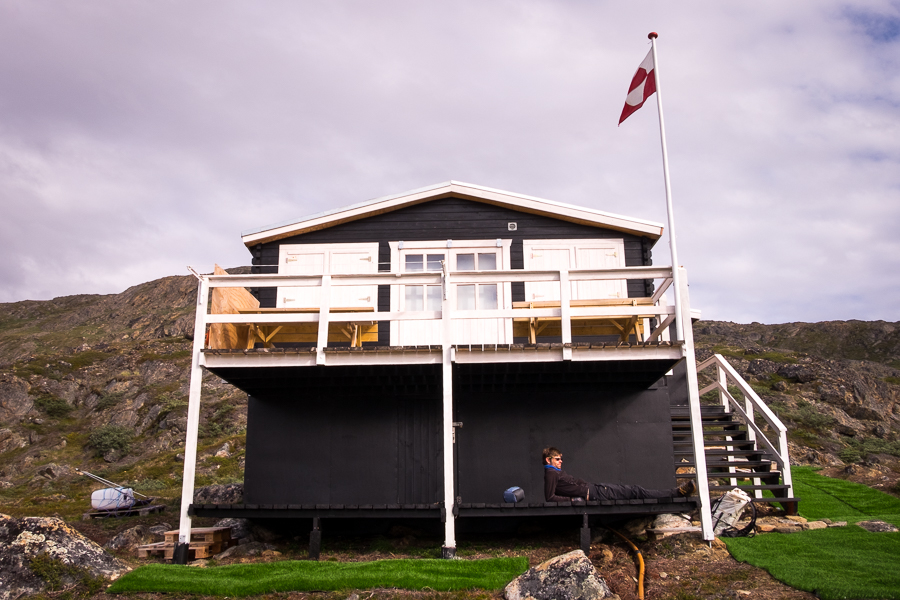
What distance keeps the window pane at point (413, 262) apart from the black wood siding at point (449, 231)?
1.13 ft

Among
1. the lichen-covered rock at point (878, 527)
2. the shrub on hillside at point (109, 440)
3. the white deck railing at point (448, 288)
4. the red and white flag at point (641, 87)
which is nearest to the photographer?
the lichen-covered rock at point (878, 527)

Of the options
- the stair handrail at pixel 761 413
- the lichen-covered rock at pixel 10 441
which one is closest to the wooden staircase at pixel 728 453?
the stair handrail at pixel 761 413

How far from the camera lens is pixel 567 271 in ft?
31.1

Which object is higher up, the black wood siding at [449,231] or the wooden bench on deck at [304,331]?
the black wood siding at [449,231]

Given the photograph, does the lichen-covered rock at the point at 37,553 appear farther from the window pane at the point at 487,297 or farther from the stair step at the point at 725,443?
the stair step at the point at 725,443

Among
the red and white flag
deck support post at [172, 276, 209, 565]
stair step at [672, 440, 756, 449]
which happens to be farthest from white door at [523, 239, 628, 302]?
deck support post at [172, 276, 209, 565]

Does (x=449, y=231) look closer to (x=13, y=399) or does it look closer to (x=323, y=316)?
(x=323, y=316)

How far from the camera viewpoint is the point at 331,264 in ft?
40.7

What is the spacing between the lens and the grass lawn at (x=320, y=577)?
7.09 metres

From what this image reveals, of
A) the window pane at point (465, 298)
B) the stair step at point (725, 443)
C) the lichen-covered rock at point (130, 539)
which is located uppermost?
the window pane at point (465, 298)

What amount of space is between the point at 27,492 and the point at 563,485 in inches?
780

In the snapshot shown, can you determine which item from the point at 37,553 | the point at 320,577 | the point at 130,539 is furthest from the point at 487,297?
the point at 37,553

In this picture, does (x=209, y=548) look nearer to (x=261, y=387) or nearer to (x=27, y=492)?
(x=261, y=387)

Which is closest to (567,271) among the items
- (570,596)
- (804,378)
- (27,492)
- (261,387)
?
(570,596)
